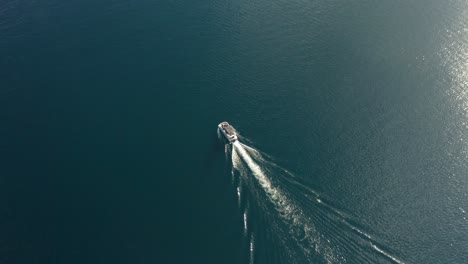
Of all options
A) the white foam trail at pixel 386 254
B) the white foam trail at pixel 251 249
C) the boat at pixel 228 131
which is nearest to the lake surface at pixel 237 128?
the white foam trail at pixel 251 249

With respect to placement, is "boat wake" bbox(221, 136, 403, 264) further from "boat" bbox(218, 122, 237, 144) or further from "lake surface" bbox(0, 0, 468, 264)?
"boat" bbox(218, 122, 237, 144)

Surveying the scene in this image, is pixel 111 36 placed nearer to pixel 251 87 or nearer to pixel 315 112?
pixel 251 87

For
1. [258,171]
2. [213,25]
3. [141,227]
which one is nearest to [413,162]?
[258,171]

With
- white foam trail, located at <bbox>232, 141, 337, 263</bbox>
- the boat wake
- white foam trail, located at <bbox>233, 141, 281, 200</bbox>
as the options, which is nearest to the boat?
white foam trail, located at <bbox>233, 141, 281, 200</bbox>

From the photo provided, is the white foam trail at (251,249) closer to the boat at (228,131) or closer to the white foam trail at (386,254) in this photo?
the white foam trail at (386,254)

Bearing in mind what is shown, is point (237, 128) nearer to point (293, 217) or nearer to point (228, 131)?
point (228, 131)

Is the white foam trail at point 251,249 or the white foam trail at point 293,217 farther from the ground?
the white foam trail at point 293,217
